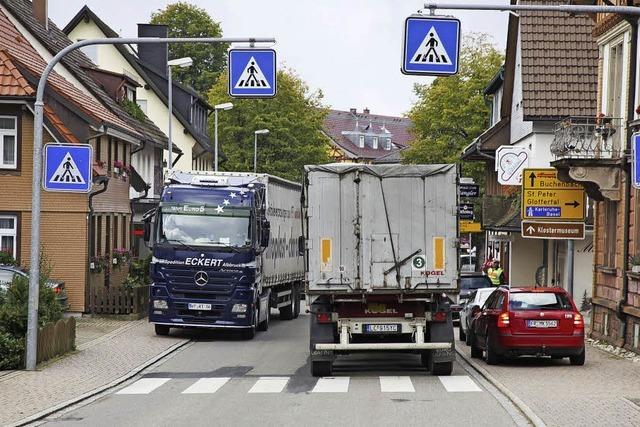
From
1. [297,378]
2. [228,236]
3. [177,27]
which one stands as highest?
[177,27]

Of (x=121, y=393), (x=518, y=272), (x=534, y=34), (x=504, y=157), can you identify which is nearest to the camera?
(x=121, y=393)

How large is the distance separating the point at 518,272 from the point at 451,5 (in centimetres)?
3329

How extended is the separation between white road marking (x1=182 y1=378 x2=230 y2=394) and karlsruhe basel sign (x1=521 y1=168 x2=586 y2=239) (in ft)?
31.7

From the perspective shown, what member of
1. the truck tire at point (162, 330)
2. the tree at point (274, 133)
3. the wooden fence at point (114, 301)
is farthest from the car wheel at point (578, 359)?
the tree at point (274, 133)

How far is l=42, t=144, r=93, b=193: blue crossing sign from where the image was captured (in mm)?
19922

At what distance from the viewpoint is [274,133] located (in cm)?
7925

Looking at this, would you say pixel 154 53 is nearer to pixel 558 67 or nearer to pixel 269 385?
pixel 558 67

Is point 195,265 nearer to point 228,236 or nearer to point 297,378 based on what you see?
point 228,236

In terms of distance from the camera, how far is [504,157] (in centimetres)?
3428

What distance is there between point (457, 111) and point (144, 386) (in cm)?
5538

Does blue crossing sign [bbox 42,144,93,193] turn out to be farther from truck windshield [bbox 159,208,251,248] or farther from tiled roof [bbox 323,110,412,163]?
tiled roof [bbox 323,110,412,163]

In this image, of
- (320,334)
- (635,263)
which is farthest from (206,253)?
(635,263)

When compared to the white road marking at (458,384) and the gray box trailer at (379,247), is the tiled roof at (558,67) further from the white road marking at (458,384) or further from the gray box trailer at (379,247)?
the white road marking at (458,384)

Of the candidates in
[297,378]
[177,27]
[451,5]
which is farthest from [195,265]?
[177,27]
